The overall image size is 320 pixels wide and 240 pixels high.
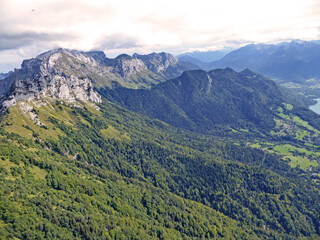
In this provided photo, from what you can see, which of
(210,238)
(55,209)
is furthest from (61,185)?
(210,238)

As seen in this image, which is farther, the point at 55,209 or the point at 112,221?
the point at 112,221

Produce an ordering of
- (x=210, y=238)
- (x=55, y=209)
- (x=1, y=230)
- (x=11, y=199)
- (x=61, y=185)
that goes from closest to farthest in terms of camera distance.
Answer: (x=1, y=230) → (x=11, y=199) → (x=55, y=209) → (x=61, y=185) → (x=210, y=238)

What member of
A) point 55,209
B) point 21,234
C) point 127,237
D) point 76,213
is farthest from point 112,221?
point 21,234

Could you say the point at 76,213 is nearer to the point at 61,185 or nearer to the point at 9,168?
the point at 61,185

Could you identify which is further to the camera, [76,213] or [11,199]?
[76,213]

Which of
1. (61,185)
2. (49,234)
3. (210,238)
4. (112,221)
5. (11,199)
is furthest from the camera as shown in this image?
(210,238)

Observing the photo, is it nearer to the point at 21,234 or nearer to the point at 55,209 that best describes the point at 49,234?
the point at 21,234

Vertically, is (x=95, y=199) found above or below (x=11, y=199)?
below

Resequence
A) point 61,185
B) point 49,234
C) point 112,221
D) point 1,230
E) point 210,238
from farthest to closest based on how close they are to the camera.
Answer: point 210,238, point 61,185, point 112,221, point 49,234, point 1,230

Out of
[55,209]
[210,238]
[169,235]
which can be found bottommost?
[210,238]
